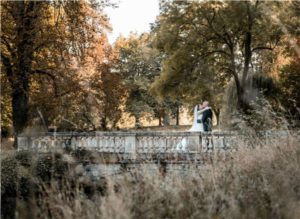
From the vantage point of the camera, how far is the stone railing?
15172 millimetres

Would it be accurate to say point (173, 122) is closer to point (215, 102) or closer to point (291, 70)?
point (215, 102)

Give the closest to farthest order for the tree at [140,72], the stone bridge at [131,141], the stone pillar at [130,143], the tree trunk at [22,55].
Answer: the stone bridge at [131,141], the stone pillar at [130,143], the tree trunk at [22,55], the tree at [140,72]

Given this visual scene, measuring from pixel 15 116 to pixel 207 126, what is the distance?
8671mm

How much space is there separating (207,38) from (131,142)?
610 inches

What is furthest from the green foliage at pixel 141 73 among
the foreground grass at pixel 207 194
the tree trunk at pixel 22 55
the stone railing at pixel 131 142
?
the foreground grass at pixel 207 194

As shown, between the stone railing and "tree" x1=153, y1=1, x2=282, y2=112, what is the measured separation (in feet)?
45.3

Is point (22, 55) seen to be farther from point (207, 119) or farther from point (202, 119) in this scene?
point (207, 119)

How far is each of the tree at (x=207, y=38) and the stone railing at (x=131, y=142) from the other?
45.3ft

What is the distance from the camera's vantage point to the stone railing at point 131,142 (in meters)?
15.2

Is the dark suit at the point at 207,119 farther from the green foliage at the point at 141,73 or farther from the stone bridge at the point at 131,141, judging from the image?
the green foliage at the point at 141,73

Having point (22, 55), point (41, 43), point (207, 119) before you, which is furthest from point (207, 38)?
point (207, 119)

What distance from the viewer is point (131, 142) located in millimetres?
15875

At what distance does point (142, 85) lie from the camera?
5016 centimetres

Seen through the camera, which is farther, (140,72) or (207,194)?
(140,72)
